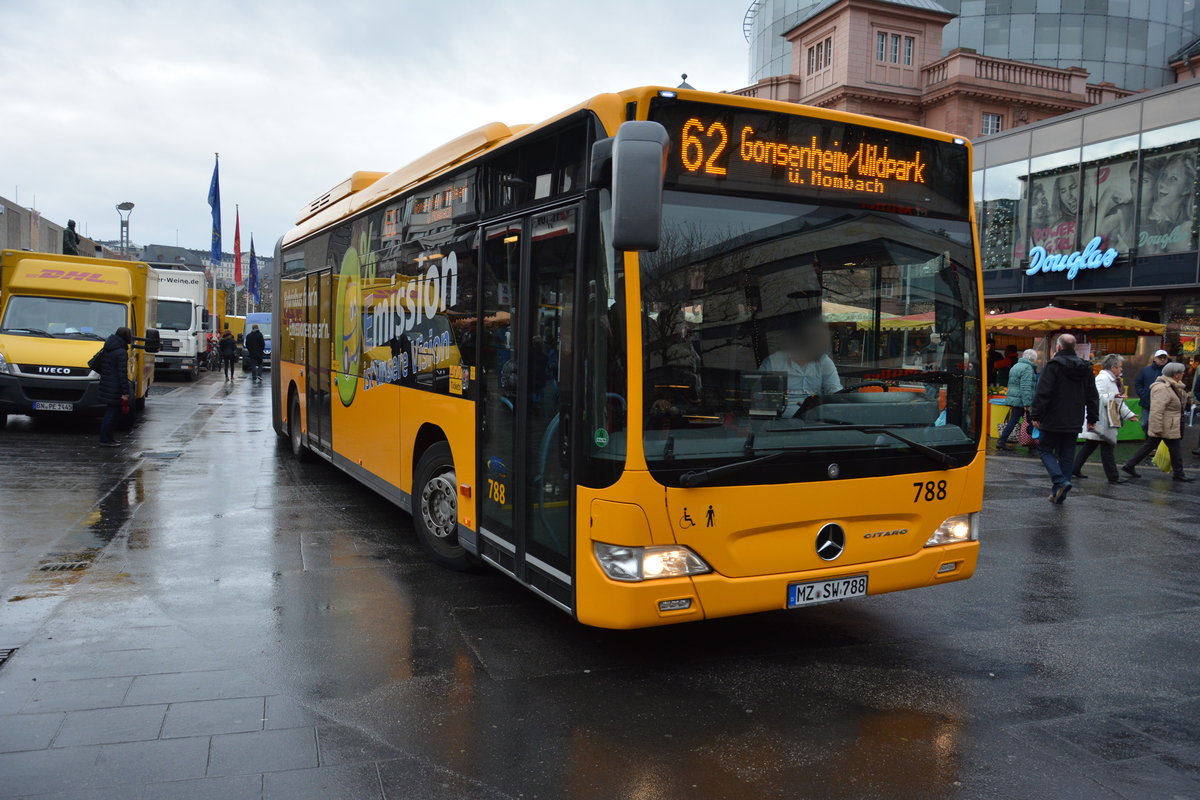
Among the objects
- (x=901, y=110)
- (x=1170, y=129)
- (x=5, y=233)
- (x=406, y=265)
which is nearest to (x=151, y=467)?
(x=406, y=265)

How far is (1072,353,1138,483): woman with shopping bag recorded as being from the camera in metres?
12.3

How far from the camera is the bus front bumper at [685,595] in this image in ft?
14.8

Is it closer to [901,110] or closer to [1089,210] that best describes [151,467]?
[1089,210]

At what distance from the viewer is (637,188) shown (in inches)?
158

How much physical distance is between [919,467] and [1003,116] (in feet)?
147

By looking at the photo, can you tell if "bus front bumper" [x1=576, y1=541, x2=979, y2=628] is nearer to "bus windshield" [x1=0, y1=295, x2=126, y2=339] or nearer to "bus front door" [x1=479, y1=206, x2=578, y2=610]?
"bus front door" [x1=479, y1=206, x2=578, y2=610]

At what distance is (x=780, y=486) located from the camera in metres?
4.73

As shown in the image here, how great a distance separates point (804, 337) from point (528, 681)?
2.26 meters

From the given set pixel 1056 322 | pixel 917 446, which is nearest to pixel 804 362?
pixel 917 446

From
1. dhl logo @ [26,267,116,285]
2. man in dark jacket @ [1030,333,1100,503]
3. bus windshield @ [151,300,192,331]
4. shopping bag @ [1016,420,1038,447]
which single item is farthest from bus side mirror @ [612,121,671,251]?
bus windshield @ [151,300,192,331]

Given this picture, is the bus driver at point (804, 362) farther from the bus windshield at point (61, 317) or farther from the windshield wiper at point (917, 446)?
the bus windshield at point (61, 317)

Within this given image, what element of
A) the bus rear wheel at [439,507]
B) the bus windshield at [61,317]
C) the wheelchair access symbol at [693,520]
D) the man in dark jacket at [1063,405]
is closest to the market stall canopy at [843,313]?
the wheelchair access symbol at [693,520]

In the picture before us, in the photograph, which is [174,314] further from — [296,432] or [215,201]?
[296,432]

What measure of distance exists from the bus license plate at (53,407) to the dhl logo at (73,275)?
2.73m
